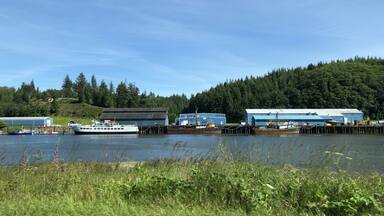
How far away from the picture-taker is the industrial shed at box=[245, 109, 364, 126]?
15588 centimetres

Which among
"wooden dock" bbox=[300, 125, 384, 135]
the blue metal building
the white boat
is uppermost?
the blue metal building

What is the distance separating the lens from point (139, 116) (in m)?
169

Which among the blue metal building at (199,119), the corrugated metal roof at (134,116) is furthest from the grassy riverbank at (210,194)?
the corrugated metal roof at (134,116)

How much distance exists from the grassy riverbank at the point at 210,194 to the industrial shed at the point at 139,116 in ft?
504

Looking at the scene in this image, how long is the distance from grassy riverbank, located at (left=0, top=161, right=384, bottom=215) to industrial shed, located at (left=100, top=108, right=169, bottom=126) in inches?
6047

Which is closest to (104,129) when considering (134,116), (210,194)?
(134,116)

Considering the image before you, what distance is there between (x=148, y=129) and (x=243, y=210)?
144 meters

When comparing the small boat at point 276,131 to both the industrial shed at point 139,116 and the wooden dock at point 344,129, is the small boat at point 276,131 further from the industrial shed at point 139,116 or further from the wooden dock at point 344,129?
the industrial shed at point 139,116

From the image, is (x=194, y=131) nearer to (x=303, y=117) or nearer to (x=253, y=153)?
(x=303, y=117)

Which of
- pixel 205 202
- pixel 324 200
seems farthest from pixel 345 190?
pixel 205 202

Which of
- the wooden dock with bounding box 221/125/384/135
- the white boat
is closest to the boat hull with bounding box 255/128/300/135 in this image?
the wooden dock with bounding box 221/125/384/135

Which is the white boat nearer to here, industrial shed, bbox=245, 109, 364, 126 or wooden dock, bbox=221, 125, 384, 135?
wooden dock, bbox=221, 125, 384, 135

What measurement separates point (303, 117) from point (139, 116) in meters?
55.1

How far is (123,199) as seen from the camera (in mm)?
9570
